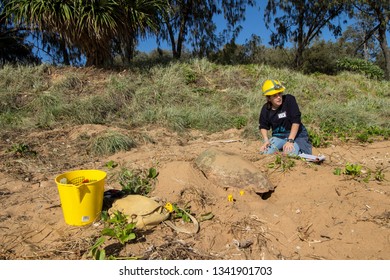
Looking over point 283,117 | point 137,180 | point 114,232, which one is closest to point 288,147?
point 283,117

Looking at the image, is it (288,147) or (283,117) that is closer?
(288,147)

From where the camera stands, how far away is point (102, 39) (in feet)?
27.0

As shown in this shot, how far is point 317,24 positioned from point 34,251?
1474 cm

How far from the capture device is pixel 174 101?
7.38 metres

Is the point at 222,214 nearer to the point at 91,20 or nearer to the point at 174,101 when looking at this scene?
the point at 174,101

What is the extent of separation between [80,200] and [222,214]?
1208 mm

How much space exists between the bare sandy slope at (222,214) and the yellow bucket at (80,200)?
0.26 feet

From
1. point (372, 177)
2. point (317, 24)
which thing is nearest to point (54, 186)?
point (372, 177)

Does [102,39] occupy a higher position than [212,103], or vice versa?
[102,39]

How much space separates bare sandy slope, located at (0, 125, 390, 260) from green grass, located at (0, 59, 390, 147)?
119 cm

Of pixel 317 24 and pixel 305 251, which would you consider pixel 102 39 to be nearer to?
pixel 305 251

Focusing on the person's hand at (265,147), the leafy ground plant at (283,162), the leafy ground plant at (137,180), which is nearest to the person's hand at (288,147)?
the leafy ground plant at (283,162)

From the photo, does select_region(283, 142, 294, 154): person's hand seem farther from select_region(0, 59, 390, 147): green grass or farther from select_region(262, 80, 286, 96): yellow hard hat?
select_region(0, 59, 390, 147): green grass

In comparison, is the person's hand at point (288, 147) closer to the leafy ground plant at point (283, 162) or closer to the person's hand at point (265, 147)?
the leafy ground plant at point (283, 162)
